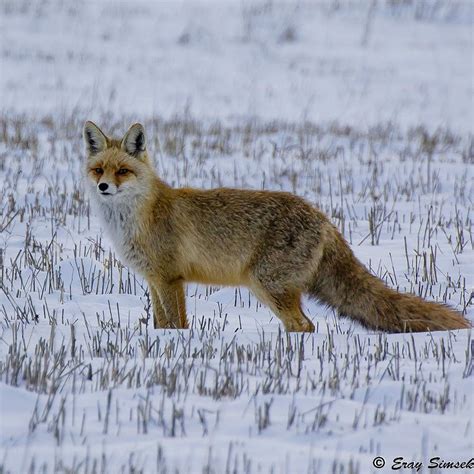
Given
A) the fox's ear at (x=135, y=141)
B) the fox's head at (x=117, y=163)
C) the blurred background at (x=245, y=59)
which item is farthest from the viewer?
the blurred background at (x=245, y=59)

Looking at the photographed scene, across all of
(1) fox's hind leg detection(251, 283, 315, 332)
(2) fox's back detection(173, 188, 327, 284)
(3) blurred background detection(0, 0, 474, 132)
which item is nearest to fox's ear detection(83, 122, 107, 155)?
(2) fox's back detection(173, 188, 327, 284)

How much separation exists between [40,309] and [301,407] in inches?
126

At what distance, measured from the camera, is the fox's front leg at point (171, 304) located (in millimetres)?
6719

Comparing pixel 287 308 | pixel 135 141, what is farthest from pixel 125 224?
pixel 287 308

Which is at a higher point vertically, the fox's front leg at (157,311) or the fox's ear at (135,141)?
the fox's ear at (135,141)

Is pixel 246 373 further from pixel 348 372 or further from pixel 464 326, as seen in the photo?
pixel 464 326

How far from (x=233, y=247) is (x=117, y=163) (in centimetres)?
119

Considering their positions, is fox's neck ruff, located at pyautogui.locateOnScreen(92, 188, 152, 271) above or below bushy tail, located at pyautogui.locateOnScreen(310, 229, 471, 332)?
above

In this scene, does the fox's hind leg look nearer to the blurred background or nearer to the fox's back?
the fox's back

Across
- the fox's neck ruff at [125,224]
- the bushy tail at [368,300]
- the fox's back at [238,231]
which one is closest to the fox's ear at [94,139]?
the fox's neck ruff at [125,224]

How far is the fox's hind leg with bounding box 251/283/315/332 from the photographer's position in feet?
22.0

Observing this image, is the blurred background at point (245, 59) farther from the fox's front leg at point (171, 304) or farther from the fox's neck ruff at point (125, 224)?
the fox's front leg at point (171, 304)

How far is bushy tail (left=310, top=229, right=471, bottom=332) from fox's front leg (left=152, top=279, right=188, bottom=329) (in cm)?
104

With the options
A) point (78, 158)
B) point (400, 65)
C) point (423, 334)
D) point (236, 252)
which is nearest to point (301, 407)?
point (423, 334)
